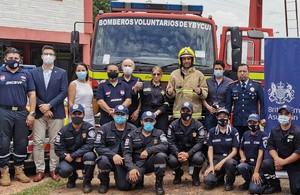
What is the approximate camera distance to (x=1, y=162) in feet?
21.9

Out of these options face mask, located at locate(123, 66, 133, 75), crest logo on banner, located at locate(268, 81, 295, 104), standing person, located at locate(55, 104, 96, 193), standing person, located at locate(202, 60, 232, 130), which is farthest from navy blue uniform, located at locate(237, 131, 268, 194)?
standing person, located at locate(55, 104, 96, 193)

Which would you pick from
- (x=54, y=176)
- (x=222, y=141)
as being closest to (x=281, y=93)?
(x=222, y=141)

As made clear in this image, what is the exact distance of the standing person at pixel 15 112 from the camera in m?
6.72

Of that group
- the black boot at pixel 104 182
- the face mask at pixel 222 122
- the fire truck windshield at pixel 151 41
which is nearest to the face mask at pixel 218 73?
the fire truck windshield at pixel 151 41

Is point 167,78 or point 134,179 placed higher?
point 167,78

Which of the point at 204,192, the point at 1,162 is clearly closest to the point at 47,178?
the point at 1,162

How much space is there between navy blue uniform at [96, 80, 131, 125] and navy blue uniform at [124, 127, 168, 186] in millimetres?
704

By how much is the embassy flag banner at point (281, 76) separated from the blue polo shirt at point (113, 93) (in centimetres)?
214

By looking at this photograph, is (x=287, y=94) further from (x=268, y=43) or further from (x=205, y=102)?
(x=205, y=102)

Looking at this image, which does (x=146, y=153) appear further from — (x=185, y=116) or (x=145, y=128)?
(x=185, y=116)

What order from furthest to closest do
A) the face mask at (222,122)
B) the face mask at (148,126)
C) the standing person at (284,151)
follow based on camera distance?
1. the face mask at (222,122)
2. the face mask at (148,126)
3. the standing person at (284,151)

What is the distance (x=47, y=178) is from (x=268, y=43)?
390cm

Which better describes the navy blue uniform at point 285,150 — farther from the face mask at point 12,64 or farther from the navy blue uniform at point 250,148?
the face mask at point 12,64

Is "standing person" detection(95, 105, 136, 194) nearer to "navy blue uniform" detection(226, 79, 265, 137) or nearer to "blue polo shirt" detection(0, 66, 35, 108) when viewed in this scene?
"blue polo shirt" detection(0, 66, 35, 108)
